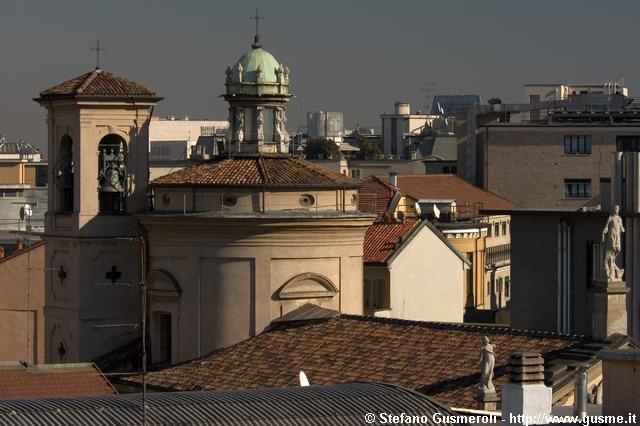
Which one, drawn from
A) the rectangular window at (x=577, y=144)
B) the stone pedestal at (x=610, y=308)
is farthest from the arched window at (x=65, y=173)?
the rectangular window at (x=577, y=144)

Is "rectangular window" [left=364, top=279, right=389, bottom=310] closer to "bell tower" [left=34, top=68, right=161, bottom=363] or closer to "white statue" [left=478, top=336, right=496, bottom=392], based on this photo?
"bell tower" [left=34, top=68, right=161, bottom=363]

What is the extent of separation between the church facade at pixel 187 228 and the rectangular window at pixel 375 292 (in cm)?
758

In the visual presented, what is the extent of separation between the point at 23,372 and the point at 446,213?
126 ft

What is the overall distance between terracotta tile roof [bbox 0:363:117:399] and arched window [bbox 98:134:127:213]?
7.52m

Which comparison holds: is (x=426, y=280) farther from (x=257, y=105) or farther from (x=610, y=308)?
(x=610, y=308)

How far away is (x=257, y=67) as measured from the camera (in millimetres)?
46938

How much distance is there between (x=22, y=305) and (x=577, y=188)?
31151 millimetres

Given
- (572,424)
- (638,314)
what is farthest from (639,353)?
(638,314)

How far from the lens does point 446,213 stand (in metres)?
76.6

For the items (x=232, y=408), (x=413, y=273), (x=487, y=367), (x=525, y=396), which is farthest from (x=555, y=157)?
(x=525, y=396)

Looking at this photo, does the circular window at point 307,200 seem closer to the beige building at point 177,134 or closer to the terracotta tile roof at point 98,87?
the terracotta tile roof at point 98,87

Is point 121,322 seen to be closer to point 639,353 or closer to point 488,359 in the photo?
point 488,359

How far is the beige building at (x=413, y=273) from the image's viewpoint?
54656 mm

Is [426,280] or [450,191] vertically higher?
[450,191]
